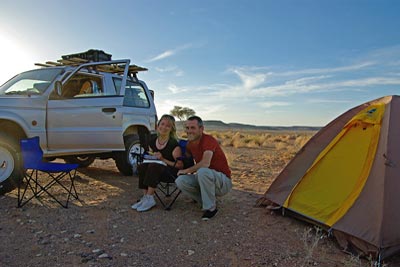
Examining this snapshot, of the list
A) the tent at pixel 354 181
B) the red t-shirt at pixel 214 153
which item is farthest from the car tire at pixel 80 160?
the tent at pixel 354 181

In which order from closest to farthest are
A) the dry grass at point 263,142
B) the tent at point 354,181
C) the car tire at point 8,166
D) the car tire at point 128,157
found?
the tent at point 354,181 → the car tire at point 8,166 → the car tire at point 128,157 → the dry grass at point 263,142

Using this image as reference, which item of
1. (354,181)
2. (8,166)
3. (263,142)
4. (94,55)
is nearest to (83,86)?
(94,55)

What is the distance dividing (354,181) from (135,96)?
4.67 m

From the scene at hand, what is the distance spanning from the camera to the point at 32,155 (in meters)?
4.79

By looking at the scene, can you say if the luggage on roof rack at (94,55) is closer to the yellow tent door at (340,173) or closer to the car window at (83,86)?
the car window at (83,86)

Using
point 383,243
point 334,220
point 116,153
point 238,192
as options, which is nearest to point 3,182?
point 116,153

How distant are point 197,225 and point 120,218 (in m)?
1.00

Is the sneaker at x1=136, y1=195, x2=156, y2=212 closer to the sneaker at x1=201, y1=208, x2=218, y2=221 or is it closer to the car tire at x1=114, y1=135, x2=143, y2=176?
the sneaker at x1=201, y1=208, x2=218, y2=221

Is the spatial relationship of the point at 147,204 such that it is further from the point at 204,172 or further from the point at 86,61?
the point at 86,61

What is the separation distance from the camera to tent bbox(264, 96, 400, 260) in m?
3.38

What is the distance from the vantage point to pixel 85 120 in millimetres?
5977

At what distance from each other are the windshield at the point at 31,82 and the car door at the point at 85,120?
0.31 m

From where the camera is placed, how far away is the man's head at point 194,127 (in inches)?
178

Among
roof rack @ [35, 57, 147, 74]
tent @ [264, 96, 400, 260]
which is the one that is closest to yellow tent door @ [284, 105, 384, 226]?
tent @ [264, 96, 400, 260]
